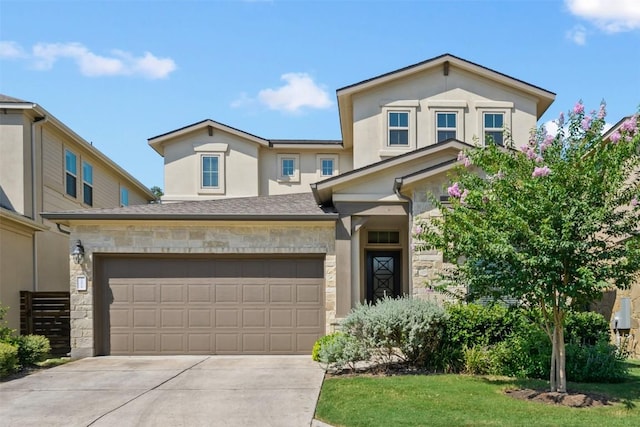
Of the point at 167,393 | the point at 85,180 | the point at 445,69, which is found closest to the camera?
the point at 167,393

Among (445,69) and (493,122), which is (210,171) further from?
(493,122)

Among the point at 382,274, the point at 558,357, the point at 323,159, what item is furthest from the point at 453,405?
the point at 323,159

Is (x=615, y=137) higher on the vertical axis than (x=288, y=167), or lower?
lower

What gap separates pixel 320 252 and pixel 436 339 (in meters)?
3.98

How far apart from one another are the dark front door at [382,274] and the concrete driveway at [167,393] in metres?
4.79

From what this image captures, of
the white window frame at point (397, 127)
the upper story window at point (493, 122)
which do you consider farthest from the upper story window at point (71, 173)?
the upper story window at point (493, 122)

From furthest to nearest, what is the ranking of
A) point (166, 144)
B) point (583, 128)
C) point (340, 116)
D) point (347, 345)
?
point (166, 144)
point (340, 116)
point (347, 345)
point (583, 128)

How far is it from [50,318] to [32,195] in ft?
12.7

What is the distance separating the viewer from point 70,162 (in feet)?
60.1

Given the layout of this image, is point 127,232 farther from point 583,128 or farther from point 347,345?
point 583,128

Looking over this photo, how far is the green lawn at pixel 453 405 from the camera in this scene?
6.80 meters

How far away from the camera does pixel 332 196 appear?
1332 cm

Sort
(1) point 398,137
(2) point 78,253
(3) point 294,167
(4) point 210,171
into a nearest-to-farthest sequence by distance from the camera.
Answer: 1. (2) point 78,253
2. (1) point 398,137
3. (4) point 210,171
4. (3) point 294,167

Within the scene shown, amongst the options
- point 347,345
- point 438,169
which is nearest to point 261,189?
point 438,169
